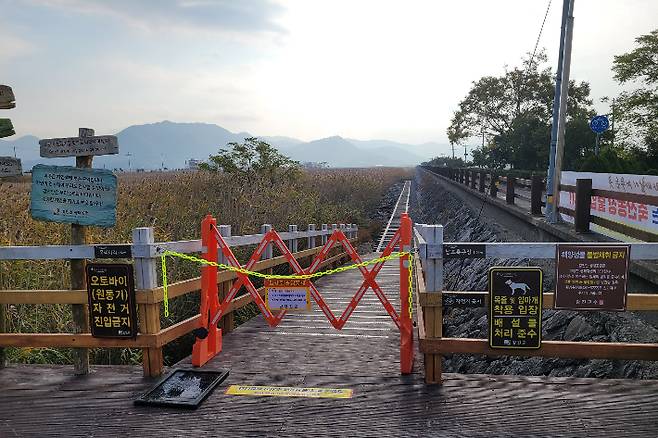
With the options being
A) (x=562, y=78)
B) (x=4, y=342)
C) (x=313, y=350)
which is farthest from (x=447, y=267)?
(x=4, y=342)

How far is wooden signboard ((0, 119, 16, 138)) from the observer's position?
5.37m

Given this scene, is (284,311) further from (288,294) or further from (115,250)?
(115,250)

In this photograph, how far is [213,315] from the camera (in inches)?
220

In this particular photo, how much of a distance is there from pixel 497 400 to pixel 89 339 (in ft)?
13.3

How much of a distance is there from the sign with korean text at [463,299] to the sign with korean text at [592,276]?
0.67 m

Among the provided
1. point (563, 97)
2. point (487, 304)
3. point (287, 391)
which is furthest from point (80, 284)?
point (563, 97)

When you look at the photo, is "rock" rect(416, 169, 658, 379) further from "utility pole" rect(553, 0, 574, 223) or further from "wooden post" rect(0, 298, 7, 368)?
"wooden post" rect(0, 298, 7, 368)

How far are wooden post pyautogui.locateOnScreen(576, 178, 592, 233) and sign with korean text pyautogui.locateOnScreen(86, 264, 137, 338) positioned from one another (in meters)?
8.61

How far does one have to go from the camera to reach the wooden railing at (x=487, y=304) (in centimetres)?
437

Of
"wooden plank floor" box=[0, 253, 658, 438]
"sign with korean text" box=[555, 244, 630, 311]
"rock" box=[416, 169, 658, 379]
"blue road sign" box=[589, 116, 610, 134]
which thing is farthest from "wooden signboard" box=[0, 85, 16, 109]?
"blue road sign" box=[589, 116, 610, 134]

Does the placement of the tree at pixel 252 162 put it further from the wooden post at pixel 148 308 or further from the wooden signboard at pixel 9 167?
the wooden post at pixel 148 308

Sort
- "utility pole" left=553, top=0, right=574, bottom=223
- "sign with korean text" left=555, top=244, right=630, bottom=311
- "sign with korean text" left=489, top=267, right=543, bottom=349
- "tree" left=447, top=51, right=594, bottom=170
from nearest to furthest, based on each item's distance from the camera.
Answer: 1. "sign with korean text" left=555, top=244, right=630, bottom=311
2. "sign with korean text" left=489, top=267, right=543, bottom=349
3. "utility pole" left=553, top=0, right=574, bottom=223
4. "tree" left=447, top=51, right=594, bottom=170

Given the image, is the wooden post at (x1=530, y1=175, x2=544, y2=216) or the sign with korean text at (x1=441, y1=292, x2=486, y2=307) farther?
the wooden post at (x1=530, y1=175, x2=544, y2=216)

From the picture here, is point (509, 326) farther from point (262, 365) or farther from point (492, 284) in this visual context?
point (262, 365)
